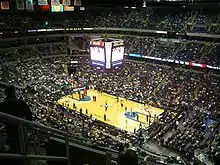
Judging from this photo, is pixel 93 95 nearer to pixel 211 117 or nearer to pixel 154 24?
pixel 211 117

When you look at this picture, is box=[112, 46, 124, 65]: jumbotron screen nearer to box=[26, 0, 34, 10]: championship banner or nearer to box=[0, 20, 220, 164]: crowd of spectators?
box=[0, 20, 220, 164]: crowd of spectators

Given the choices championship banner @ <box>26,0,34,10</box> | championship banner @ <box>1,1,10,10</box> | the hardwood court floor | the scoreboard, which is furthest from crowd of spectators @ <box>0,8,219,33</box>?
the scoreboard

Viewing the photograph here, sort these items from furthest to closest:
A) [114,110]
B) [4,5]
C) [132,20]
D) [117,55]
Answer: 1. [132,20]
2. [4,5]
3. [114,110]
4. [117,55]

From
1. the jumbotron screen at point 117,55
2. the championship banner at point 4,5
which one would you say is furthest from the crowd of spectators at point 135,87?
the championship banner at point 4,5

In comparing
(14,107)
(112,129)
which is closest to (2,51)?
(112,129)

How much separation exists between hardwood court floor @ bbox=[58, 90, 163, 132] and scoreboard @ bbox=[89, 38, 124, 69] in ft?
15.3

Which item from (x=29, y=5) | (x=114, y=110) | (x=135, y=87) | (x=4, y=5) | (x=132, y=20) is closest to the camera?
(x=114, y=110)

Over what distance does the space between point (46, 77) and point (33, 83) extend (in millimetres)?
2558

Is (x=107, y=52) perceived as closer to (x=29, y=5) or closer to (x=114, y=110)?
(x=114, y=110)

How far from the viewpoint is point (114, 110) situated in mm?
26969

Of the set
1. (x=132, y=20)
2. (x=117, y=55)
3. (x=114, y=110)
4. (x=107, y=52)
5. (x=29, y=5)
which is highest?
(x=29, y=5)

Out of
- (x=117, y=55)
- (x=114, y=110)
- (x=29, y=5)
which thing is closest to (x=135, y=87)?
(x=114, y=110)

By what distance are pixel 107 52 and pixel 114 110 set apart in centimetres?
640

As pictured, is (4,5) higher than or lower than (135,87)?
higher
